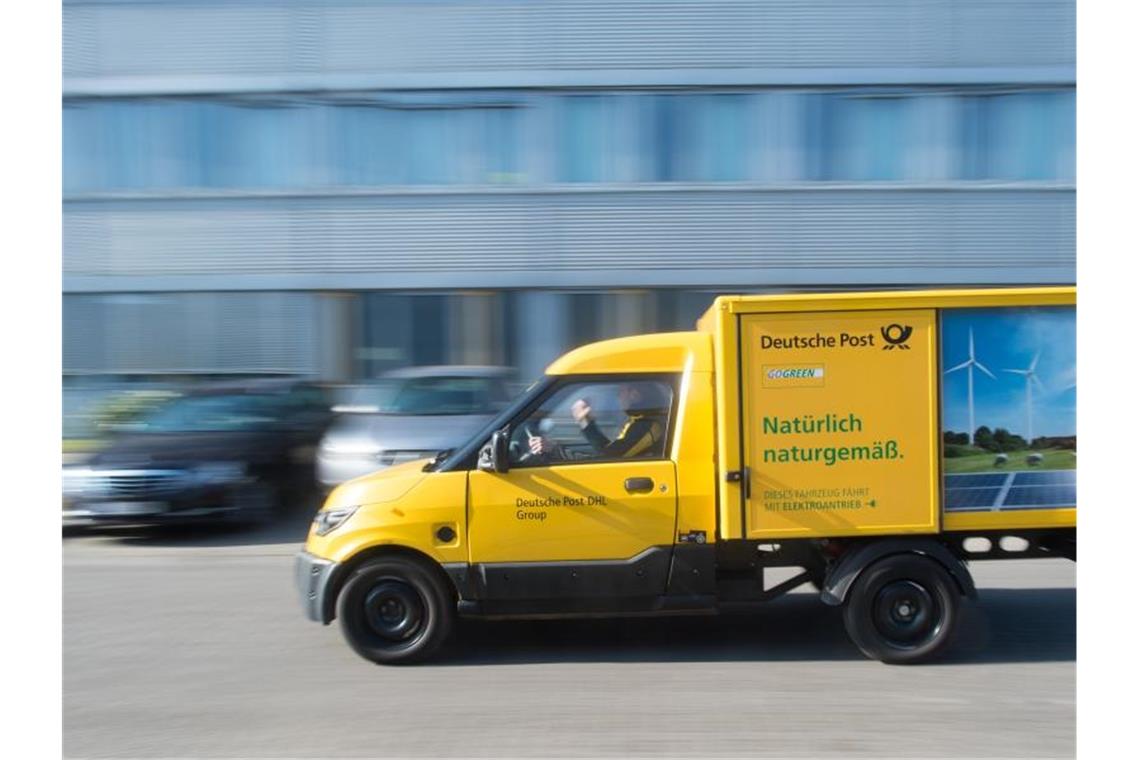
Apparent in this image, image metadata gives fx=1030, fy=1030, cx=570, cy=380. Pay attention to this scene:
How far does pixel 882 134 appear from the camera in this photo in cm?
1697

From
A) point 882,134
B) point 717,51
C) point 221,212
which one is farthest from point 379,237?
point 882,134

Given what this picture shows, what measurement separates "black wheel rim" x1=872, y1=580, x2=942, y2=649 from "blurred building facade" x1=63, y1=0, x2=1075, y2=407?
11.2 meters

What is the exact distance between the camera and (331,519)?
6.34 metres

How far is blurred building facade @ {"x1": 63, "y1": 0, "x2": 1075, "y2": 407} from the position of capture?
16828 millimetres

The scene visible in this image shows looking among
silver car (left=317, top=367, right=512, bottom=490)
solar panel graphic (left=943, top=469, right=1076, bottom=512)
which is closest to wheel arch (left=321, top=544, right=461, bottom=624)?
solar panel graphic (left=943, top=469, right=1076, bottom=512)

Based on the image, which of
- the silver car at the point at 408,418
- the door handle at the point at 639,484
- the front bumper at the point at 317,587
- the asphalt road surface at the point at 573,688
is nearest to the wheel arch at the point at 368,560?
the front bumper at the point at 317,587

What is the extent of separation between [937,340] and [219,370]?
1423 cm

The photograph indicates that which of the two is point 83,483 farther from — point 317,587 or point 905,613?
point 905,613

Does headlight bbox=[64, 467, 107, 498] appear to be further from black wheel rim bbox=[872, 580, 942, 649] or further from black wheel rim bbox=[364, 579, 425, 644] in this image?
black wheel rim bbox=[872, 580, 942, 649]

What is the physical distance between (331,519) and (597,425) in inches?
68.3

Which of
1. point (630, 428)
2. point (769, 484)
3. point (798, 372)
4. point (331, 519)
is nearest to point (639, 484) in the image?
point (630, 428)

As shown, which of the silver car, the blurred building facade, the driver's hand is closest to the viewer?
the driver's hand

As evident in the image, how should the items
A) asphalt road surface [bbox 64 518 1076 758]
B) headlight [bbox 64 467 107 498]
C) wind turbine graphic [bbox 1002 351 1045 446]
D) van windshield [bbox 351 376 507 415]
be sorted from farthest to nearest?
van windshield [bbox 351 376 507 415]
headlight [bbox 64 467 107 498]
wind turbine graphic [bbox 1002 351 1045 446]
asphalt road surface [bbox 64 518 1076 758]

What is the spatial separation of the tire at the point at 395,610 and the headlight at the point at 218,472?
17.7ft
